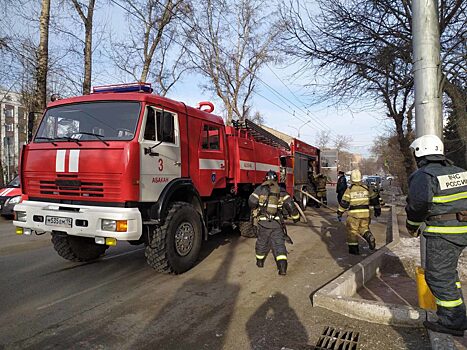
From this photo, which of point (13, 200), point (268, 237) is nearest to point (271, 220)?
point (268, 237)

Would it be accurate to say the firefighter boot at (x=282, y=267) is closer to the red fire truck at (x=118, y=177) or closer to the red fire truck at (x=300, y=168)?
the red fire truck at (x=118, y=177)

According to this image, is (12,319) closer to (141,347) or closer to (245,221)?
(141,347)

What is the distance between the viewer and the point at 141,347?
128 inches

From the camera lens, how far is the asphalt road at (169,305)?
3377mm

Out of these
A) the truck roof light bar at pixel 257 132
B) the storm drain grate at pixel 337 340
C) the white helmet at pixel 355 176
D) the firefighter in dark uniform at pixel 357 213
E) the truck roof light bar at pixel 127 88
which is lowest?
the storm drain grate at pixel 337 340

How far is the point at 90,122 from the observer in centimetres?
525

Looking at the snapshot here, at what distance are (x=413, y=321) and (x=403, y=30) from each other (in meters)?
6.77

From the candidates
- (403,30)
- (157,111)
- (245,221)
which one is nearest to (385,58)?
(403,30)

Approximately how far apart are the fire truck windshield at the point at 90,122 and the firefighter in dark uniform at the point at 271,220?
2.31 meters

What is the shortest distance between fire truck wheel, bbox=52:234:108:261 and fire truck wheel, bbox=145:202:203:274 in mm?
1414

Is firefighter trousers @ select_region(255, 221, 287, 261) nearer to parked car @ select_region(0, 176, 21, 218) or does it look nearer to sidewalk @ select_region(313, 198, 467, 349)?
sidewalk @ select_region(313, 198, 467, 349)

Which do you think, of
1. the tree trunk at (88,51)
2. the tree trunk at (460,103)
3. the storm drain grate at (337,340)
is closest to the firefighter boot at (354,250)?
the storm drain grate at (337,340)

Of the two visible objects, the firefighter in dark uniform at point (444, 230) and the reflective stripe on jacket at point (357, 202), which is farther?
the reflective stripe on jacket at point (357, 202)

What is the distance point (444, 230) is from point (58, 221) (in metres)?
4.54
